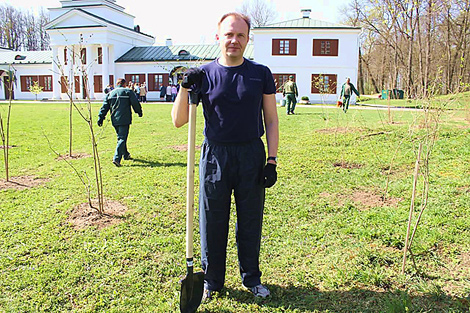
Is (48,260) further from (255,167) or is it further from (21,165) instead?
(21,165)

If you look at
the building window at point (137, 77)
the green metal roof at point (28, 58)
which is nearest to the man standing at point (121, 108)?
the building window at point (137, 77)

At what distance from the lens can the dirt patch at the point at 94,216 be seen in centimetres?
471

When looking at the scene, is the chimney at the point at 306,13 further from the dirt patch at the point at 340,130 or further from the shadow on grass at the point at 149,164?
the shadow on grass at the point at 149,164

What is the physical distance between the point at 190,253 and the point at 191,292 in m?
0.28

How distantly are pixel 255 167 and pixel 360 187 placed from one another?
3640mm

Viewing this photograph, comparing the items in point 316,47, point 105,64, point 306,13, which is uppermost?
point 306,13

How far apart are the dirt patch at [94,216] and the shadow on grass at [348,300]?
82.4 inches

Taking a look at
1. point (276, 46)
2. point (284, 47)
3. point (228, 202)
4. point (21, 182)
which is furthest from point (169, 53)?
point (228, 202)

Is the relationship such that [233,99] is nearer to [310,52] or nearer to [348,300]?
[348,300]

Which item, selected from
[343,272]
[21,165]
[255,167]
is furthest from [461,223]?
[21,165]

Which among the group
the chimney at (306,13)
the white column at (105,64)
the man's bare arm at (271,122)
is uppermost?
the chimney at (306,13)

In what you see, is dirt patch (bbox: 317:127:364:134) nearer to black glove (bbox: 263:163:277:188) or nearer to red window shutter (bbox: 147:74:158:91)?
black glove (bbox: 263:163:277:188)

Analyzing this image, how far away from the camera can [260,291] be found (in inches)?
124

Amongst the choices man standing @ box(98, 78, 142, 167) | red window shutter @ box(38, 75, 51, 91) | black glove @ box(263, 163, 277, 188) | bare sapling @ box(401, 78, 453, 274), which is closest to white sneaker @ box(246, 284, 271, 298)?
black glove @ box(263, 163, 277, 188)
